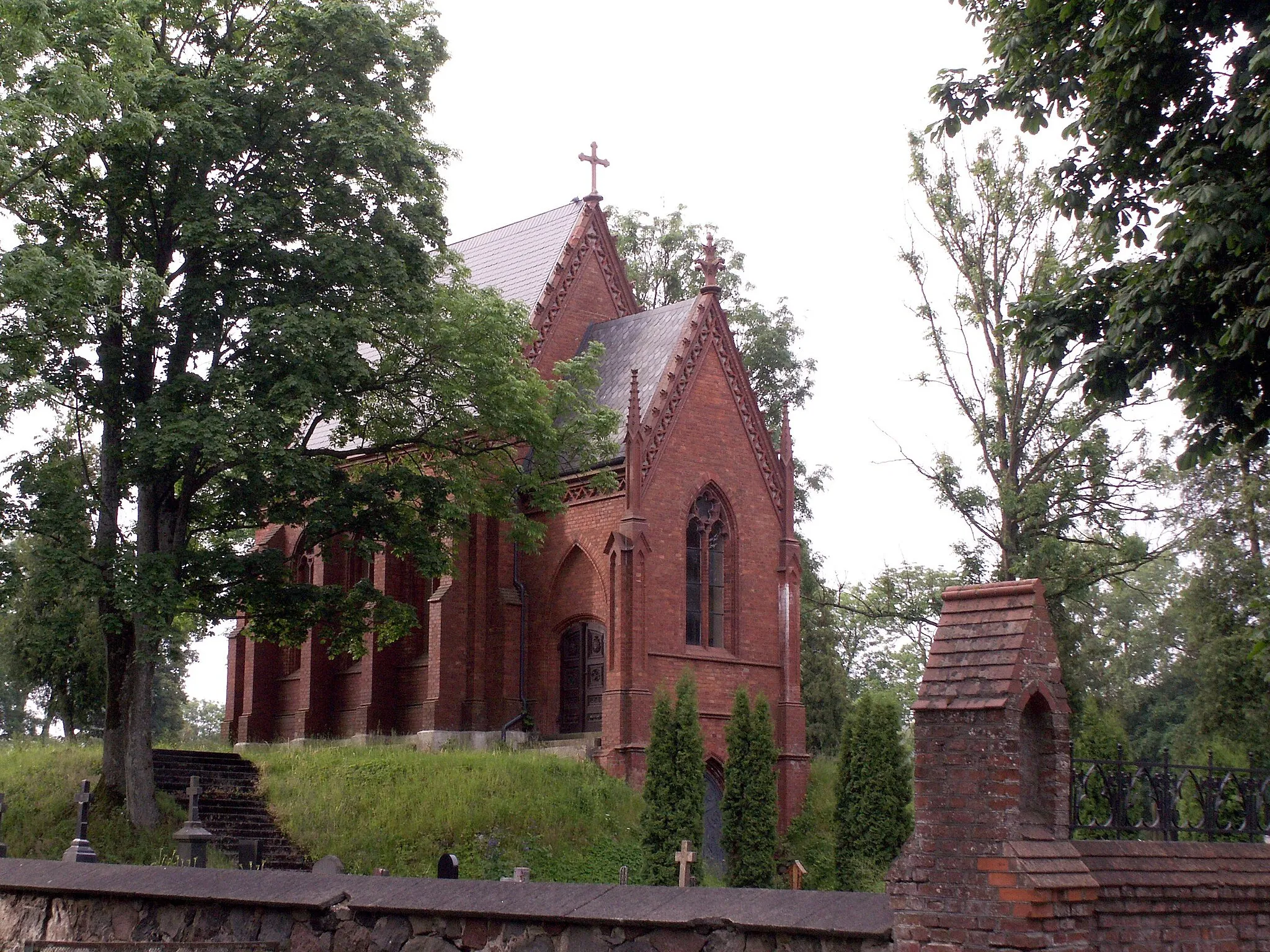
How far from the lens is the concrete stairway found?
74.2 ft

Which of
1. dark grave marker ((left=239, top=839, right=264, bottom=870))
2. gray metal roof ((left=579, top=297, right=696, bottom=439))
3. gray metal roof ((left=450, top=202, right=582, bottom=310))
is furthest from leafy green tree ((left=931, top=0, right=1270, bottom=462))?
gray metal roof ((left=450, top=202, right=582, bottom=310))

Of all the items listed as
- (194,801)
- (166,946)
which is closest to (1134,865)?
(166,946)

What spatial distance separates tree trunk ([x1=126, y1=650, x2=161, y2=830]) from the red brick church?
7311 millimetres

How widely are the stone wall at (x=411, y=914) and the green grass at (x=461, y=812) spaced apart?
12.0 m

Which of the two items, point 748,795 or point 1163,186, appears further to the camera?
point 748,795

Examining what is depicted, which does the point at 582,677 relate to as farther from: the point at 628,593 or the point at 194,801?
the point at 194,801

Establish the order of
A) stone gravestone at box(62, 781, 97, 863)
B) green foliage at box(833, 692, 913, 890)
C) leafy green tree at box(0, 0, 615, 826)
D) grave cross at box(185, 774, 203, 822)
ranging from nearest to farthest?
stone gravestone at box(62, 781, 97, 863) < grave cross at box(185, 774, 203, 822) < leafy green tree at box(0, 0, 615, 826) < green foliage at box(833, 692, 913, 890)

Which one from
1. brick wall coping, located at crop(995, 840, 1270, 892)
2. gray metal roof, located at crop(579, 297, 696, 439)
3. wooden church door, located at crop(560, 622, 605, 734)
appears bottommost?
brick wall coping, located at crop(995, 840, 1270, 892)

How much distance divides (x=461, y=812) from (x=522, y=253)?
1552cm

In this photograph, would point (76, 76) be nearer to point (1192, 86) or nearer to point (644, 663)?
point (1192, 86)

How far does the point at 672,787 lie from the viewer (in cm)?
2384

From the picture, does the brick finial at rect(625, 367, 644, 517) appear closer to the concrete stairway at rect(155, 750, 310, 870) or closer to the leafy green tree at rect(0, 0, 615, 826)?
the leafy green tree at rect(0, 0, 615, 826)

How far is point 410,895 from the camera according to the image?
8.49m

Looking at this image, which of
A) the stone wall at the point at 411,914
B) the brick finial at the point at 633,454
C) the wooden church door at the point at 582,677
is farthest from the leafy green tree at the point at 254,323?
the stone wall at the point at 411,914
